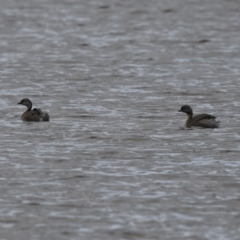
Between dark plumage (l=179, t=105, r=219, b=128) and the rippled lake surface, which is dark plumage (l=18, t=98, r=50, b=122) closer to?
the rippled lake surface

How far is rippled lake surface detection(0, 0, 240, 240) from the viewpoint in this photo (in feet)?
39.0

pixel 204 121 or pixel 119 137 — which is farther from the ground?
pixel 204 121

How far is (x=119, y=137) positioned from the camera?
16.5 m

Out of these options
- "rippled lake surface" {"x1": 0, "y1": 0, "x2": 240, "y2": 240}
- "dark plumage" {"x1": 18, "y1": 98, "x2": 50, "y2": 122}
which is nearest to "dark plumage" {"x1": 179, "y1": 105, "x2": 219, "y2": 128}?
"rippled lake surface" {"x1": 0, "y1": 0, "x2": 240, "y2": 240}

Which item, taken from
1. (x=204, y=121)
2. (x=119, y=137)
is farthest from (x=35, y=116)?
(x=204, y=121)

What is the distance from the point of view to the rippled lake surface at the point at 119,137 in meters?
11.9

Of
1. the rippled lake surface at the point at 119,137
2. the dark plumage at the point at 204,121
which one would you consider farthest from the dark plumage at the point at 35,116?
the dark plumage at the point at 204,121

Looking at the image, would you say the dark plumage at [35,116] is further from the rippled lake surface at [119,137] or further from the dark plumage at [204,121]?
the dark plumage at [204,121]

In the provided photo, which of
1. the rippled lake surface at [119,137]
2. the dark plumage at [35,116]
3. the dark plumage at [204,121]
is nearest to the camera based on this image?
the rippled lake surface at [119,137]

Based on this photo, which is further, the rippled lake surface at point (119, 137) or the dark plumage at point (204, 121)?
the dark plumage at point (204, 121)

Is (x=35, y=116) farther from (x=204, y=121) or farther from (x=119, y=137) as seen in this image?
(x=204, y=121)

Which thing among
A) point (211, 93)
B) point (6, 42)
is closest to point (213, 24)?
point (6, 42)

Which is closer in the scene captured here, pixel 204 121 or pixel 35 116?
pixel 204 121

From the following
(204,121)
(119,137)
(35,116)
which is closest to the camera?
(119,137)
